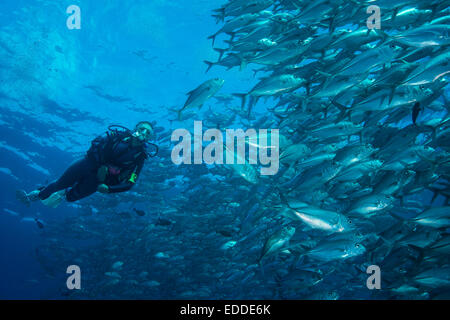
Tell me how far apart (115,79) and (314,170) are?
17.0m

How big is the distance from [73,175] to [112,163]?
1.50 meters

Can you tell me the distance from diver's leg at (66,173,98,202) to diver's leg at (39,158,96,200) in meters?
0.11

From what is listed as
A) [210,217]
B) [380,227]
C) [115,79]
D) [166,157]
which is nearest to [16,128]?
[115,79]

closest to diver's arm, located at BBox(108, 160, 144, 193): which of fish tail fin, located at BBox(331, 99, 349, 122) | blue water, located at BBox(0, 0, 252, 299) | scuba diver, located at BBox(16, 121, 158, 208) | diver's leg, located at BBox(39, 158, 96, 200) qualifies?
scuba diver, located at BBox(16, 121, 158, 208)

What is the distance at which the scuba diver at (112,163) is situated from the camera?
5598 mm

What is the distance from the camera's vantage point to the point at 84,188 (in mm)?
6203

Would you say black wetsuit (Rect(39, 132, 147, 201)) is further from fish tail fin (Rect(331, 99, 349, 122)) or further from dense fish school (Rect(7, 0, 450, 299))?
fish tail fin (Rect(331, 99, 349, 122))

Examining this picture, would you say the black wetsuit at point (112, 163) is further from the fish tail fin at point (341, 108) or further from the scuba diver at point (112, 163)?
the fish tail fin at point (341, 108)

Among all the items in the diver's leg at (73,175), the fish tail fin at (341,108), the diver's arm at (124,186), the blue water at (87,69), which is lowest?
the diver's arm at (124,186)

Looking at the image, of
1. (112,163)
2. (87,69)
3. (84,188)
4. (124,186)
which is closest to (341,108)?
(124,186)

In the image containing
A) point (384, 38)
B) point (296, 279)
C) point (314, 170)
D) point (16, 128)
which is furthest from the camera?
point (16, 128)

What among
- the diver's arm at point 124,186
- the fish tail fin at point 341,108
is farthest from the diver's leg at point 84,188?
the fish tail fin at point 341,108
